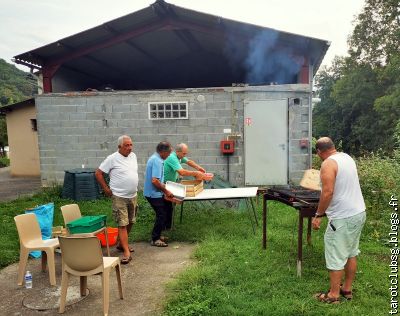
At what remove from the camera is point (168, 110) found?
391 inches

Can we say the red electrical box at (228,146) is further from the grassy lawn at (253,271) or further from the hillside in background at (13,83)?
the hillside in background at (13,83)

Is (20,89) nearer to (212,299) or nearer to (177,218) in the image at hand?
(177,218)

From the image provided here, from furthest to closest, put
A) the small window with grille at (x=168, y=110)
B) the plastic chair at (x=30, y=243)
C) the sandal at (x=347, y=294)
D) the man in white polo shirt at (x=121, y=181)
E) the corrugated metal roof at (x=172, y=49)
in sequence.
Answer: the corrugated metal roof at (x=172, y=49) → the small window with grille at (x=168, y=110) → the man in white polo shirt at (x=121, y=181) → the plastic chair at (x=30, y=243) → the sandal at (x=347, y=294)

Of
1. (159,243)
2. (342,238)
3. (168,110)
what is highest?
(168,110)

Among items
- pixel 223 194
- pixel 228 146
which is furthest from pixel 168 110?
pixel 223 194

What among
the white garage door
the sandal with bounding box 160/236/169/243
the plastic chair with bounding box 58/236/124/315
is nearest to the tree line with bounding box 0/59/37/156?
the white garage door

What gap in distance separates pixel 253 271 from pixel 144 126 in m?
6.38

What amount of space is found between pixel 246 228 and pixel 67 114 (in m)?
6.60

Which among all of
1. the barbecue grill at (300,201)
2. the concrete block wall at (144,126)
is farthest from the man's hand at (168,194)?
the concrete block wall at (144,126)

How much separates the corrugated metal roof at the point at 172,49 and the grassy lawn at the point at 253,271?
212 inches

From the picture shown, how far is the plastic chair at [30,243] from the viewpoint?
14.7 feet

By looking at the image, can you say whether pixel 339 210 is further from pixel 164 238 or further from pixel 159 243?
pixel 164 238

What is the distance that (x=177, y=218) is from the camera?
23.9ft

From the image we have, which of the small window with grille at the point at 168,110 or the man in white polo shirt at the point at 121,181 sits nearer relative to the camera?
the man in white polo shirt at the point at 121,181
